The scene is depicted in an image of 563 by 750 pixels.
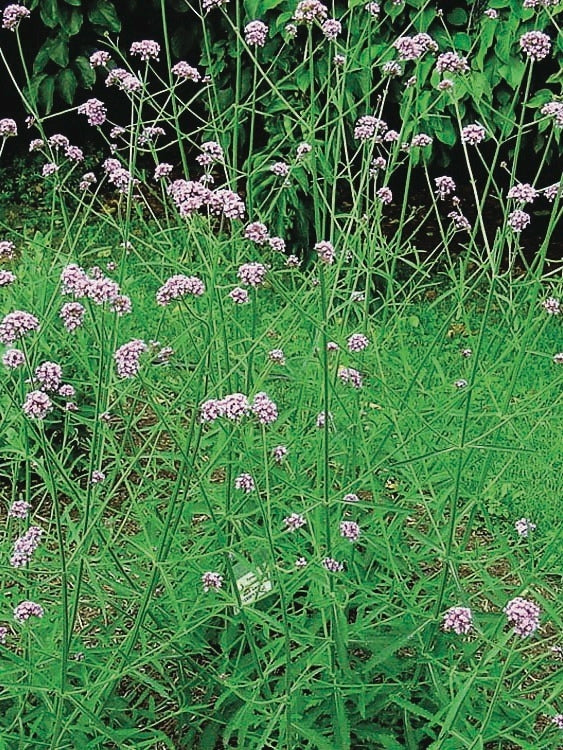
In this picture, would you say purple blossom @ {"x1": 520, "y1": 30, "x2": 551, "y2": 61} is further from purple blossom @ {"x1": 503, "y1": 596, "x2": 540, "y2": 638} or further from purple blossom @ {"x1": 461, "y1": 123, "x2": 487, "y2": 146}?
purple blossom @ {"x1": 503, "y1": 596, "x2": 540, "y2": 638}

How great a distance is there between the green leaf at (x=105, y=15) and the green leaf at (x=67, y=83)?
0.36 meters

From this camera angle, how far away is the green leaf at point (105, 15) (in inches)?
230

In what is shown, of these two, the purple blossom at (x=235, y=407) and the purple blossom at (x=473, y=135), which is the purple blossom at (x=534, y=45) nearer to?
the purple blossom at (x=473, y=135)

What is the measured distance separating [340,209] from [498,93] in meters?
1.30

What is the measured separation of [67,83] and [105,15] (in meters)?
0.47

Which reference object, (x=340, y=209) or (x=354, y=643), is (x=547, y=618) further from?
(x=340, y=209)

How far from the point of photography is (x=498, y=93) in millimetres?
5188

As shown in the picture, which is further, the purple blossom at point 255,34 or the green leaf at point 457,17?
the green leaf at point 457,17

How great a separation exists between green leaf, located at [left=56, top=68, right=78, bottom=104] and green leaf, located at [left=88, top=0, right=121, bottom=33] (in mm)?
363

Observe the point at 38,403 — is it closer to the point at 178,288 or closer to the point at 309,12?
the point at 178,288

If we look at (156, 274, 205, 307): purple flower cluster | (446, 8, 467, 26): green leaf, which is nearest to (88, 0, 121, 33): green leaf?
(446, 8, 467, 26): green leaf

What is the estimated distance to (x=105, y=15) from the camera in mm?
5840

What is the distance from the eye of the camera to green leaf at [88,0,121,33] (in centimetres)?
585

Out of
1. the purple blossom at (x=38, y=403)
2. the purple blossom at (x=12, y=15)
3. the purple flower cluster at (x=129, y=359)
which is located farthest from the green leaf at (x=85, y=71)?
the purple blossom at (x=38, y=403)
